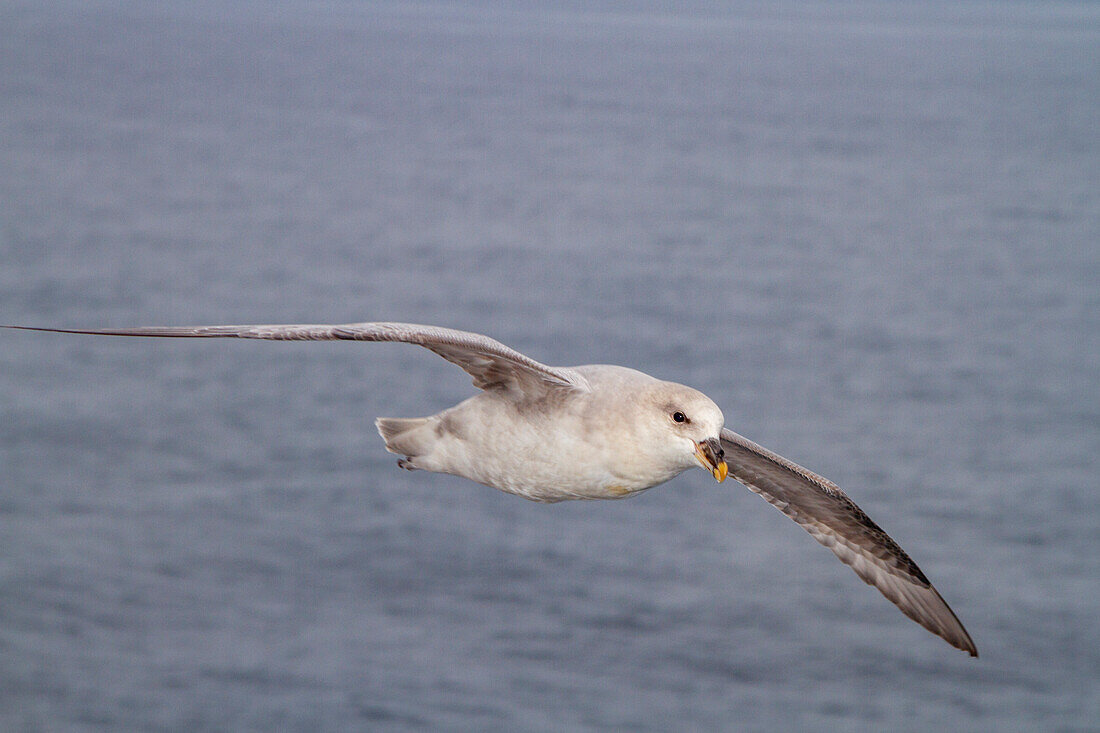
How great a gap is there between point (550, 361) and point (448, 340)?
32767mm

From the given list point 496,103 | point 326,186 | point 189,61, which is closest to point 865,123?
point 496,103

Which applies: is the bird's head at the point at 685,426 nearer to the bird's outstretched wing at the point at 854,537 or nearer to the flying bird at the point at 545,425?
the flying bird at the point at 545,425

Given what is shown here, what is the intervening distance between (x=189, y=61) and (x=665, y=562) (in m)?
88.0

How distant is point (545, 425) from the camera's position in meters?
12.5

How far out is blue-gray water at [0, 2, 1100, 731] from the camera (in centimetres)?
3447

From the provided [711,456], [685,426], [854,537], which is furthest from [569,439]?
[854,537]

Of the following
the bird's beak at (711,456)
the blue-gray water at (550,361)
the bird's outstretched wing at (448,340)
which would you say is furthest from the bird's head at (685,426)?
the blue-gray water at (550,361)

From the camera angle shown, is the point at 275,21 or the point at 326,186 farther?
the point at 275,21

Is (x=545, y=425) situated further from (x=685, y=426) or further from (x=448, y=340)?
(x=685, y=426)

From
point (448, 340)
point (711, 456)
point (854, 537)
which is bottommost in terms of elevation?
point (854, 537)

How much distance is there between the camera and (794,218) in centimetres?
6662

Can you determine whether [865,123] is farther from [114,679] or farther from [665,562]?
[114,679]

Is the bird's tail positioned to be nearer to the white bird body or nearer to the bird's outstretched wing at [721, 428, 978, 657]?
the white bird body

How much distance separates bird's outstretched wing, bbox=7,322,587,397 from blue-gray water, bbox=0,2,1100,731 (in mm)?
20674
